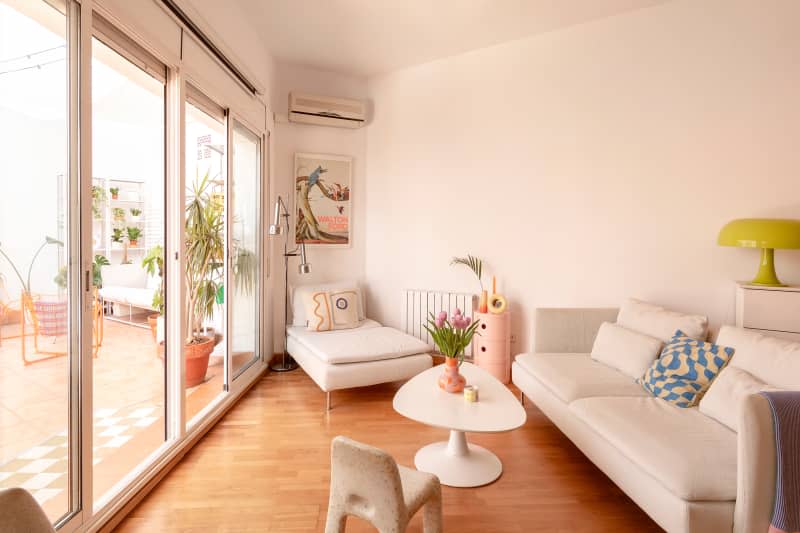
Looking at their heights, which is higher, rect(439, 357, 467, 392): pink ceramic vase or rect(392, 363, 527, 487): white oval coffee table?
rect(439, 357, 467, 392): pink ceramic vase

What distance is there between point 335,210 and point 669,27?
3.27 m

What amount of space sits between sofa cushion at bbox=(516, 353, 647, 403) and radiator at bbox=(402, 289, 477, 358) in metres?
1.13

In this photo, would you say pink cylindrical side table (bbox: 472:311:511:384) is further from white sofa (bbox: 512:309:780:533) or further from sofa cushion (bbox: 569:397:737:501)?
sofa cushion (bbox: 569:397:737:501)

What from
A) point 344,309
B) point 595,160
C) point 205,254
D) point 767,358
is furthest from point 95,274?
point 595,160

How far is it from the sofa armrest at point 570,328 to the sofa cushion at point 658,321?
0.15 meters

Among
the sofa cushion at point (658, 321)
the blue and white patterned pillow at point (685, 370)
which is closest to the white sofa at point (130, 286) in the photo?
the blue and white patterned pillow at point (685, 370)

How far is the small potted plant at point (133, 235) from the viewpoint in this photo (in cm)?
249

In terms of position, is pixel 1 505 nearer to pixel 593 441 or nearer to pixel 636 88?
pixel 593 441

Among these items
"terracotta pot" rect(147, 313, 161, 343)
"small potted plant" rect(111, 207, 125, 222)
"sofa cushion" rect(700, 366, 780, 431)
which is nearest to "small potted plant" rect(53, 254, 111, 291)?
"small potted plant" rect(111, 207, 125, 222)

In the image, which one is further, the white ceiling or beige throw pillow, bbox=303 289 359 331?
beige throw pillow, bbox=303 289 359 331

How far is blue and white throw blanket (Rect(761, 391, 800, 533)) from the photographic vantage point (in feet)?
4.80

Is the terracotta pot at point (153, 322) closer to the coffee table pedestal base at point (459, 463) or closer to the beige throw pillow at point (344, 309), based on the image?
the beige throw pillow at point (344, 309)

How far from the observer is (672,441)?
180 cm

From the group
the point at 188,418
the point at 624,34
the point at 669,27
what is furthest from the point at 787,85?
the point at 188,418
